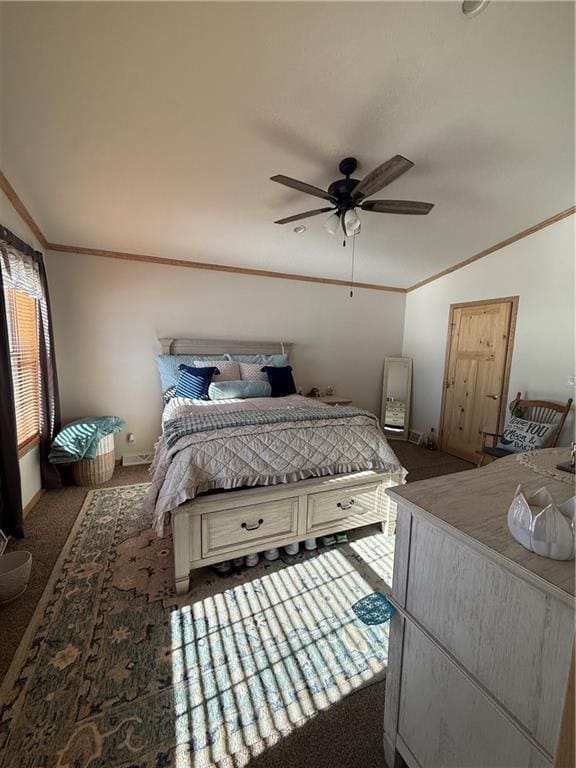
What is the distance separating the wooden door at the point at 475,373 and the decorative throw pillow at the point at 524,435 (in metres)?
0.59

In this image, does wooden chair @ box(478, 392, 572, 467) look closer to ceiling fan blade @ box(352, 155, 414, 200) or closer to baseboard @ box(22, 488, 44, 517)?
ceiling fan blade @ box(352, 155, 414, 200)

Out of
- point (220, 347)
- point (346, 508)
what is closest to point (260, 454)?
point (346, 508)

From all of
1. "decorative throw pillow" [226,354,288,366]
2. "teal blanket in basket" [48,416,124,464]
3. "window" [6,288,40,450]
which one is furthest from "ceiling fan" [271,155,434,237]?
"teal blanket in basket" [48,416,124,464]

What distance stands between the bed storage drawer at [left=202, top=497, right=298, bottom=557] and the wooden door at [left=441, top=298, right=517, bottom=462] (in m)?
2.92

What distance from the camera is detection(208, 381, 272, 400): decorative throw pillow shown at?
10.7 ft

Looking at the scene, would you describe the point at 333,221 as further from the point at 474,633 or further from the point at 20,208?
the point at 20,208

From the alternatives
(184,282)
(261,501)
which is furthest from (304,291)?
(261,501)

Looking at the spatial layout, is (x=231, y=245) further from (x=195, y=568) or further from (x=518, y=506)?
(x=518, y=506)

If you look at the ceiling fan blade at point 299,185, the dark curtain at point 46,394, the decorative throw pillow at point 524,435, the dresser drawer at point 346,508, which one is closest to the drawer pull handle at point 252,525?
the dresser drawer at point 346,508

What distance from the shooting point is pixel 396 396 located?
197 inches

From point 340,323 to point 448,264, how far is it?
1.59 m

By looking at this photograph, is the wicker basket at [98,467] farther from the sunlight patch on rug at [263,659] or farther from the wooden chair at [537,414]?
the wooden chair at [537,414]

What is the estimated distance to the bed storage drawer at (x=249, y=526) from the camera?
6.15 ft

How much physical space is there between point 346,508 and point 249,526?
0.71m
